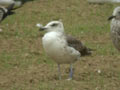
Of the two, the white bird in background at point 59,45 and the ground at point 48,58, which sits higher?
the white bird in background at point 59,45

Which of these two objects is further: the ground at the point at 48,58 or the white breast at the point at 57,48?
the ground at the point at 48,58

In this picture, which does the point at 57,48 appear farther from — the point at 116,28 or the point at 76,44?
the point at 116,28

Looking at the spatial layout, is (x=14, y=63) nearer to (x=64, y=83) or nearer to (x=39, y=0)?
(x=64, y=83)

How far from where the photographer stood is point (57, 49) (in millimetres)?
8258

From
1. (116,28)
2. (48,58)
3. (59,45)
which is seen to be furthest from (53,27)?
(48,58)

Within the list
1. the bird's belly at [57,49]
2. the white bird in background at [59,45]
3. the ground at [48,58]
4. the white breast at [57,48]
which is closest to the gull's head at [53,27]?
the white bird in background at [59,45]

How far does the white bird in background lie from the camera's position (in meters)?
8.21

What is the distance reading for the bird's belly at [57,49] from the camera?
819 centimetres

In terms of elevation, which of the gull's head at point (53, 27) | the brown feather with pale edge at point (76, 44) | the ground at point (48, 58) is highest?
the gull's head at point (53, 27)

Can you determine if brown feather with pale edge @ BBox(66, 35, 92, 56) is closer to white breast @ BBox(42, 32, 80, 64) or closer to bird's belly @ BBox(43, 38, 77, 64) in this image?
white breast @ BBox(42, 32, 80, 64)

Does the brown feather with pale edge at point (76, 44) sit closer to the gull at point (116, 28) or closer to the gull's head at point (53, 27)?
the gull's head at point (53, 27)

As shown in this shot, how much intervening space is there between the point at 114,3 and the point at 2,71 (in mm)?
10228

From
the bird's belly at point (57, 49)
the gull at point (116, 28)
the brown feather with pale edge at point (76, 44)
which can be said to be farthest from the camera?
the gull at point (116, 28)

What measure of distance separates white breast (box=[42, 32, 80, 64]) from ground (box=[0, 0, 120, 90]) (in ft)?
1.36
